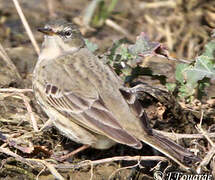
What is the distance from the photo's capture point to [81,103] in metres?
5.30

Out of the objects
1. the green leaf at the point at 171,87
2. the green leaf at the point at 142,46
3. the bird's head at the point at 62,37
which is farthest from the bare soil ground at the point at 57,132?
the bird's head at the point at 62,37

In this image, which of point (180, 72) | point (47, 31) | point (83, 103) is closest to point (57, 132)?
point (83, 103)

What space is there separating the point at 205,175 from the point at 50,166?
61.3 inches

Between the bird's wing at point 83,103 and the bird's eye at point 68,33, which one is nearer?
the bird's wing at point 83,103

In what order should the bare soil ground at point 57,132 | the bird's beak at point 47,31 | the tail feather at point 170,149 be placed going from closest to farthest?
the tail feather at point 170,149, the bare soil ground at point 57,132, the bird's beak at point 47,31

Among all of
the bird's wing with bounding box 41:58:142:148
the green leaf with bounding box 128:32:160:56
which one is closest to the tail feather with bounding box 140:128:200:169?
the bird's wing with bounding box 41:58:142:148

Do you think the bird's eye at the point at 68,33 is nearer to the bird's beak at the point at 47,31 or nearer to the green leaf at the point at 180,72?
the bird's beak at the point at 47,31

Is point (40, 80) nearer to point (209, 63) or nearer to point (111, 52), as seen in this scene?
point (111, 52)

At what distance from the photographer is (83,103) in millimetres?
5289

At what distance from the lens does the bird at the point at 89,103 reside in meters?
5.01

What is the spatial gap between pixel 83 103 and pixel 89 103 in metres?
0.07

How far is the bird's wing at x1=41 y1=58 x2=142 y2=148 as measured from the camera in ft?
16.3

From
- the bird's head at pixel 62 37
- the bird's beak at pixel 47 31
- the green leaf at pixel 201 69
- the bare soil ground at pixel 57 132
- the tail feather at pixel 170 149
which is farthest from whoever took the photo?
the bird's head at pixel 62 37

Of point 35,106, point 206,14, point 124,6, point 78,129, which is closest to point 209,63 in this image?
point 78,129
